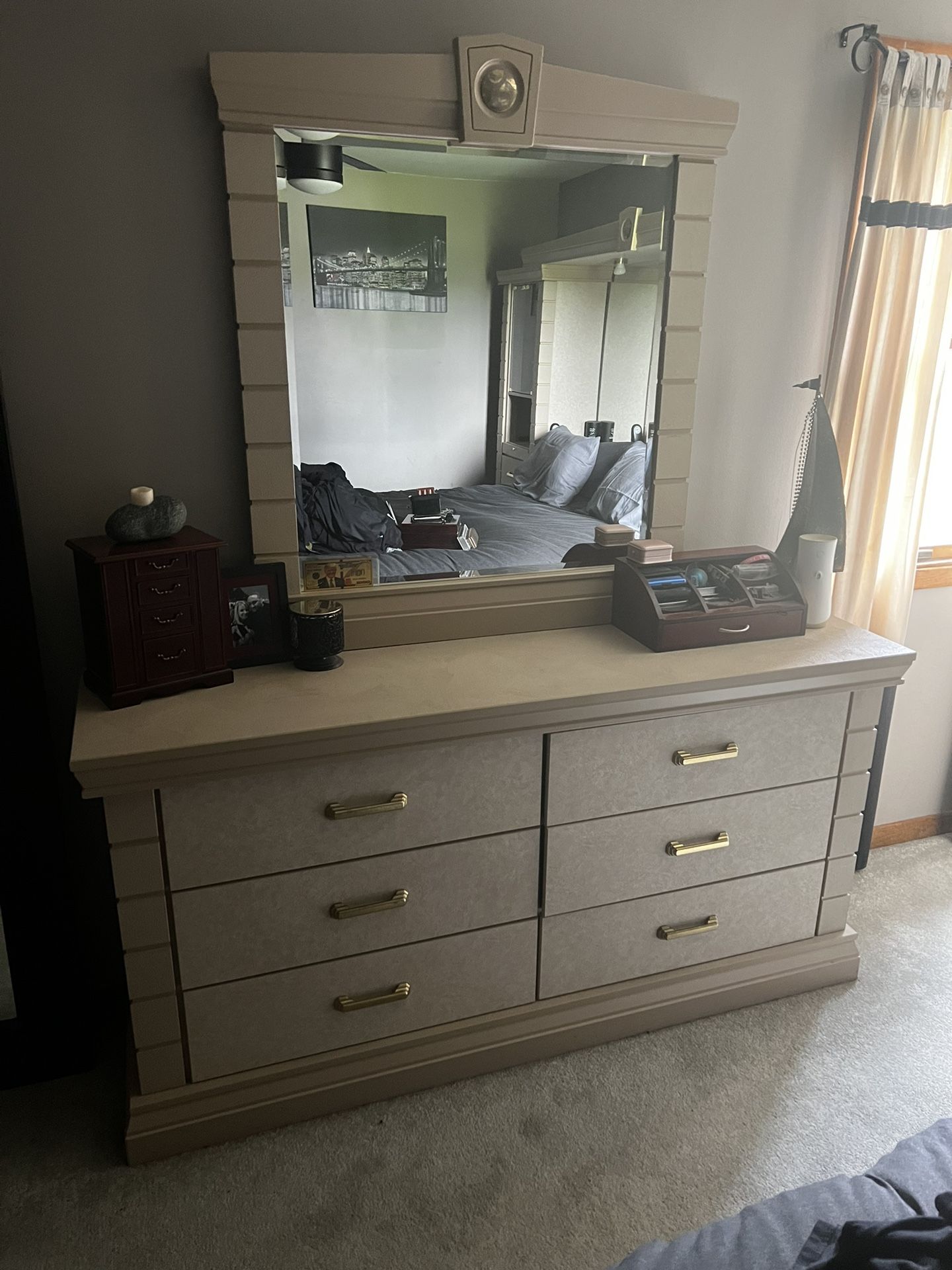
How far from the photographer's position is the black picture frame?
1879 millimetres

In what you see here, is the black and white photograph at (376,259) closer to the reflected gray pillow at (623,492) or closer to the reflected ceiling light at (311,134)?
the reflected ceiling light at (311,134)

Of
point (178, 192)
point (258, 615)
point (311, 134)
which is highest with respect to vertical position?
point (311, 134)

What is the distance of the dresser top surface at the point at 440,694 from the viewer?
62.5 inches

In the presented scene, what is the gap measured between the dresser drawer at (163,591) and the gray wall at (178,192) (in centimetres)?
27

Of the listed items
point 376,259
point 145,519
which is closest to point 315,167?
point 376,259

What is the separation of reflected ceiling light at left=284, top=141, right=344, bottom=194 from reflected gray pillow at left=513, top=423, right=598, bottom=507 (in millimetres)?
685

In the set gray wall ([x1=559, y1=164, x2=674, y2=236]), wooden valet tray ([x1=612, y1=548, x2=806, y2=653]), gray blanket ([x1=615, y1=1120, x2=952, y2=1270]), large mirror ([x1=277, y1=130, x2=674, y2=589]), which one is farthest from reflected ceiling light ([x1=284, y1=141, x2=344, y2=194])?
gray blanket ([x1=615, y1=1120, x2=952, y2=1270])

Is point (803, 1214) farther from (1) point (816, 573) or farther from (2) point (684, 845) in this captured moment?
(1) point (816, 573)

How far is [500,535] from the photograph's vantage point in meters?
2.13

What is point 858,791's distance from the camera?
7.20 feet

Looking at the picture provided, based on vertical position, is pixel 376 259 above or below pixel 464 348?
above

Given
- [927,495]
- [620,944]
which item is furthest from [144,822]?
[927,495]

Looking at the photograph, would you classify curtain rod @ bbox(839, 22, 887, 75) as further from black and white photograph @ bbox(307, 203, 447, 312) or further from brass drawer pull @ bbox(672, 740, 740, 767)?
brass drawer pull @ bbox(672, 740, 740, 767)

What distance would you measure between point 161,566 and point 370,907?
30.2 inches
